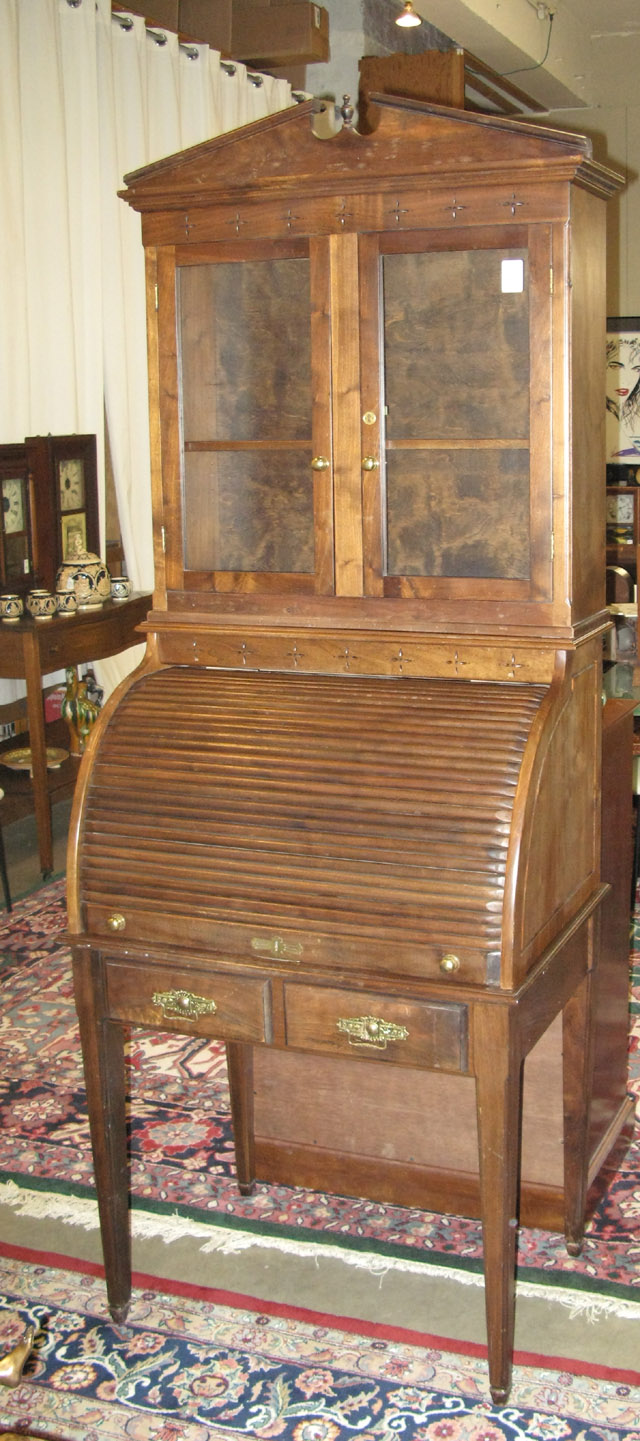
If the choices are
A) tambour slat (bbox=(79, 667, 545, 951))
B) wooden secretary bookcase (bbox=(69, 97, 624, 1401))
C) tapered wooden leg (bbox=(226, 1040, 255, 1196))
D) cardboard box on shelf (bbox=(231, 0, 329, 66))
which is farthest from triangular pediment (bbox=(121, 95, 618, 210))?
cardboard box on shelf (bbox=(231, 0, 329, 66))

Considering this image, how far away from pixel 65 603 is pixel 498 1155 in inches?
137

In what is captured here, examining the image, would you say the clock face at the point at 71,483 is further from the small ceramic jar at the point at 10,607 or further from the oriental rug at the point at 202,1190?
the oriental rug at the point at 202,1190

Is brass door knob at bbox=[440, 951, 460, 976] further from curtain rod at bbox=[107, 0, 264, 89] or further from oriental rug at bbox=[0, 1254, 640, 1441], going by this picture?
curtain rod at bbox=[107, 0, 264, 89]

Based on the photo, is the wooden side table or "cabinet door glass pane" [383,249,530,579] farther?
the wooden side table

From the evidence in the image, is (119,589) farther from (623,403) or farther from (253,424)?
(623,403)

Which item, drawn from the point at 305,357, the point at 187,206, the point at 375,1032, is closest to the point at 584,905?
the point at 375,1032

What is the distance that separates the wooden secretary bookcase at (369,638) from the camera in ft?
7.17

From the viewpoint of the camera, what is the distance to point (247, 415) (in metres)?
2.54

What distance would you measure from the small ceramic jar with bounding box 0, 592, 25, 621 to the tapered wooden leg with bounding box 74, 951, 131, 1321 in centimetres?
284

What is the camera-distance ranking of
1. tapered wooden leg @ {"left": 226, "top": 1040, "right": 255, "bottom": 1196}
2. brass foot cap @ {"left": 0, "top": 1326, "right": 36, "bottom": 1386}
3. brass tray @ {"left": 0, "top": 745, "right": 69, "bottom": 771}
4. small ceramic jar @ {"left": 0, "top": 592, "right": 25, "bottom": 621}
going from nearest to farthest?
brass foot cap @ {"left": 0, "top": 1326, "right": 36, "bottom": 1386}, tapered wooden leg @ {"left": 226, "top": 1040, "right": 255, "bottom": 1196}, small ceramic jar @ {"left": 0, "top": 592, "right": 25, "bottom": 621}, brass tray @ {"left": 0, "top": 745, "right": 69, "bottom": 771}

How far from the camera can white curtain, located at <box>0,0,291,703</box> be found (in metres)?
5.41

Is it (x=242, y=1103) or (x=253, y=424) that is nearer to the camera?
(x=253, y=424)

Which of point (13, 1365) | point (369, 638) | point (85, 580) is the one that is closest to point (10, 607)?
point (85, 580)

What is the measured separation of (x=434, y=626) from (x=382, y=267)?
1.97 ft
